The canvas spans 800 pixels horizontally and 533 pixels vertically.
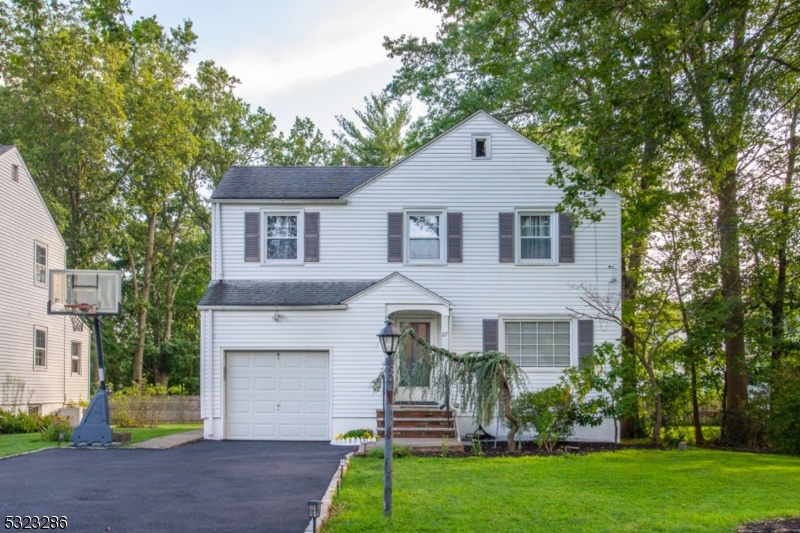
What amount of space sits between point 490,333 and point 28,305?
14.4 m

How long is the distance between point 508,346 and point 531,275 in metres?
1.75

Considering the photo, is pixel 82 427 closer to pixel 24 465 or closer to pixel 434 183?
pixel 24 465

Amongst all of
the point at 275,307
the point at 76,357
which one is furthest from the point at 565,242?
the point at 76,357

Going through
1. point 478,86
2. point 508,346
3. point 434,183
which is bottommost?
point 508,346

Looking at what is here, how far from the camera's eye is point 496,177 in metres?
18.7

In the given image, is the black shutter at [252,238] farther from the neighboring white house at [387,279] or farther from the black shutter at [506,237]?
the black shutter at [506,237]

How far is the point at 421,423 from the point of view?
16766 mm

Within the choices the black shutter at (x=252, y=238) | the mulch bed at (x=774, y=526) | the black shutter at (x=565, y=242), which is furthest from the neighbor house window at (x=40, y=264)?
the mulch bed at (x=774, y=526)

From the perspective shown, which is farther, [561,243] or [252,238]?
[252,238]

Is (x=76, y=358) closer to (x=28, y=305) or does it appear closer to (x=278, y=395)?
(x=28, y=305)

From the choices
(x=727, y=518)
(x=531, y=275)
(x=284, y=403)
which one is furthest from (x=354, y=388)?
(x=727, y=518)

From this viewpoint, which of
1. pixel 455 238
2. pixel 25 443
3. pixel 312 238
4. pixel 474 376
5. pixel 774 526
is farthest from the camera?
pixel 312 238

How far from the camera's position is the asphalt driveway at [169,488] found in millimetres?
8344

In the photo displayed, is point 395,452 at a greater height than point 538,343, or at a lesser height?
lesser
